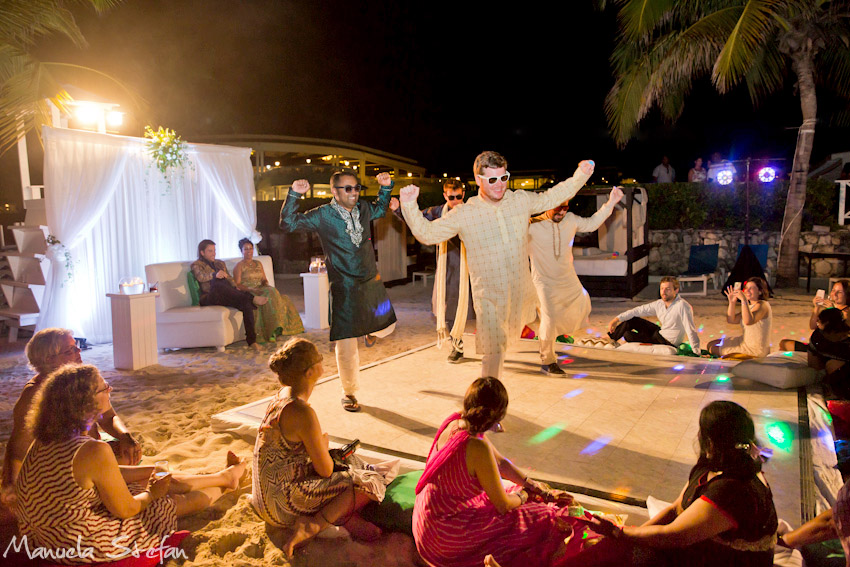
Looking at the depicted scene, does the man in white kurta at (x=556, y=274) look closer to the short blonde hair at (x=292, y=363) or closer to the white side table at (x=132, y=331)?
the short blonde hair at (x=292, y=363)

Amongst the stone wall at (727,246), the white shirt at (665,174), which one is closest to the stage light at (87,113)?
the stone wall at (727,246)

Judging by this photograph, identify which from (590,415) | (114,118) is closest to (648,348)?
(590,415)

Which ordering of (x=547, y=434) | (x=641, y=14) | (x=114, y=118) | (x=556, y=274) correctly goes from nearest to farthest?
(x=547, y=434) < (x=556, y=274) < (x=114, y=118) < (x=641, y=14)

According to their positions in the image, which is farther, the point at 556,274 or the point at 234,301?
the point at 234,301

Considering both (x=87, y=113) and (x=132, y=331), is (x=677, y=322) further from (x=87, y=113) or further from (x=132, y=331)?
(x=87, y=113)

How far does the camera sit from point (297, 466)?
10.1 feet

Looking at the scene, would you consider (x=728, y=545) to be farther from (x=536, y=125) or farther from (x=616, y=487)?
(x=536, y=125)

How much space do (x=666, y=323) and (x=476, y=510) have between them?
480cm

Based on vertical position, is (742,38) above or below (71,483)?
above

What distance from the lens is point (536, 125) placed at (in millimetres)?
23938

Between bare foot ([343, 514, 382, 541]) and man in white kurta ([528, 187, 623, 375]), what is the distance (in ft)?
10.4

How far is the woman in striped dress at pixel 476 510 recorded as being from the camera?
258cm

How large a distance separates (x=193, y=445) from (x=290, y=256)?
13927 millimetres

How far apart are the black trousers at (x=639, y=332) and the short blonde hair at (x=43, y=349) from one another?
577 cm
